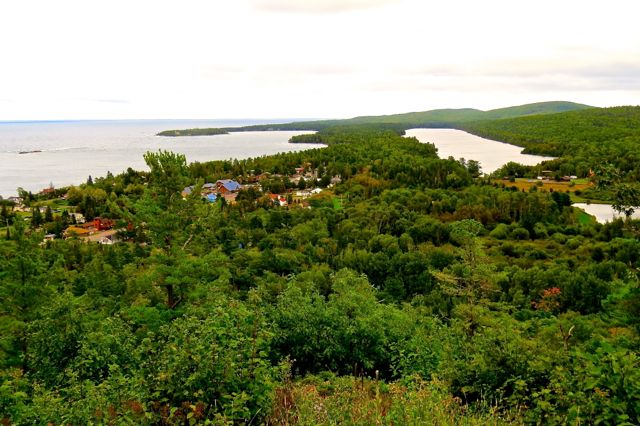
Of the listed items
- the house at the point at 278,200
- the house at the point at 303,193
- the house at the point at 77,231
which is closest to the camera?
the house at the point at 77,231

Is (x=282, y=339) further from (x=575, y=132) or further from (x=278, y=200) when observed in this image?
(x=575, y=132)

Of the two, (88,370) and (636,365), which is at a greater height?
(636,365)

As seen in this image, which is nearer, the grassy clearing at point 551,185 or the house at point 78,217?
the house at point 78,217

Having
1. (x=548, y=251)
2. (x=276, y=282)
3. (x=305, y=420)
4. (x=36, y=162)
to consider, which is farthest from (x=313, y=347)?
(x=36, y=162)

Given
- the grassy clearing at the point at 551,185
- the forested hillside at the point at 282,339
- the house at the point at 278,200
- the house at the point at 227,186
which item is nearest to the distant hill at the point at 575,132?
the grassy clearing at the point at 551,185

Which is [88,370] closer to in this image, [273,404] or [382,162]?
[273,404]

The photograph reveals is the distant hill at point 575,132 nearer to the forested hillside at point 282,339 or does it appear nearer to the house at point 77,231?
the forested hillside at point 282,339

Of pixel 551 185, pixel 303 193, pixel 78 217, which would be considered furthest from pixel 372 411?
pixel 551 185

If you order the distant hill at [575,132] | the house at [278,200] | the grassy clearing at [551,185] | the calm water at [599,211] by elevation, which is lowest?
the calm water at [599,211]

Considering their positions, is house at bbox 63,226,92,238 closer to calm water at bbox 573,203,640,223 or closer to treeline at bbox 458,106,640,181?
calm water at bbox 573,203,640,223
